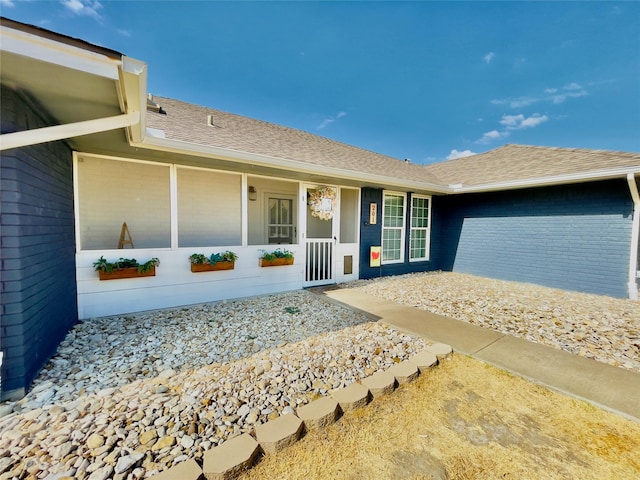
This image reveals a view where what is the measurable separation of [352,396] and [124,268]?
361cm

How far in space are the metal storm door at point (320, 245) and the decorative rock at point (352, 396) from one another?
3.61m

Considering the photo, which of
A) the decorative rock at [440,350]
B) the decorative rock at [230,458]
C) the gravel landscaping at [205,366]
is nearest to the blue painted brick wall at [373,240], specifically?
the gravel landscaping at [205,366]

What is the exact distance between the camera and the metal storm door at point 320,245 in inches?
225

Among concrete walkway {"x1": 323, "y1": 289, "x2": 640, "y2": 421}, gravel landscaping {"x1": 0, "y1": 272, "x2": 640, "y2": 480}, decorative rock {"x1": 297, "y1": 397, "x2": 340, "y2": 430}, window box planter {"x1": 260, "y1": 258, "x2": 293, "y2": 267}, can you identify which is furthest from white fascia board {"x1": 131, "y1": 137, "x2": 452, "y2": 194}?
decorative rock {"x1": 297, "y1": 397, "x2": 340, "y2": 430}

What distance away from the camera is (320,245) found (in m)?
5.94

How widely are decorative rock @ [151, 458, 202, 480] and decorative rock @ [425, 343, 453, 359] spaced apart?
2.32 meters

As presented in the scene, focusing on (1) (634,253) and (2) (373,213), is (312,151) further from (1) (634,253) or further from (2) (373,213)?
(1) (634,253)

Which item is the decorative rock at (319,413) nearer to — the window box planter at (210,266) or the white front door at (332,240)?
the window box planter at (210,266)

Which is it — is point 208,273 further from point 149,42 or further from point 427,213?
point 427,213

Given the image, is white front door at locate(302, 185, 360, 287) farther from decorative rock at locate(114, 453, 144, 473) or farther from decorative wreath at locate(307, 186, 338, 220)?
decorative rock at locate(114, 453, 144, 473)

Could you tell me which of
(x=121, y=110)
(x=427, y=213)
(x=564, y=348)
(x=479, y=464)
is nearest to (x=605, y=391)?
(x=564, y=348)

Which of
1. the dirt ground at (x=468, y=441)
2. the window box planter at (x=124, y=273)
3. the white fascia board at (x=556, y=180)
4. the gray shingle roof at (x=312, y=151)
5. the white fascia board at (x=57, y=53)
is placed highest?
the gray shingle roof at (x=312, y=151)

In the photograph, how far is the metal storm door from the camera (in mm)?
5703

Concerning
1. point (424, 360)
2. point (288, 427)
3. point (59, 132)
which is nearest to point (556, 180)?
point (424, 360)
